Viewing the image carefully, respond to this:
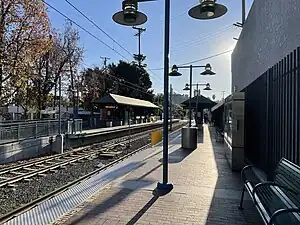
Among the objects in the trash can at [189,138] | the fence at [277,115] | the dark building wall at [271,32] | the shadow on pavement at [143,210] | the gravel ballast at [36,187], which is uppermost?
the dark building wall at [271,32]

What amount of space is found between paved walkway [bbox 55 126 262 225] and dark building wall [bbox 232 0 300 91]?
301cm

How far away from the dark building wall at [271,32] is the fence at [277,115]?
363 millimetres

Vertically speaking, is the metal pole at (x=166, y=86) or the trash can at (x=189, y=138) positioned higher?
the metal pole at (x=166, y=86)

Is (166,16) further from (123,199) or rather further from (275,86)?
(123,199)

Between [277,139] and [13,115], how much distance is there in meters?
24.0

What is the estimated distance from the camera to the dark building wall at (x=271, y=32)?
557 cm

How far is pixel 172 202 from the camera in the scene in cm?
564

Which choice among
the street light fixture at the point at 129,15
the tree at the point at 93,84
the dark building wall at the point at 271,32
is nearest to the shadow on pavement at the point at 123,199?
the street light fixture at the point at 129,15

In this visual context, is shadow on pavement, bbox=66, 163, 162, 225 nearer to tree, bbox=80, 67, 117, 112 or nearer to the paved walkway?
the paved walkway

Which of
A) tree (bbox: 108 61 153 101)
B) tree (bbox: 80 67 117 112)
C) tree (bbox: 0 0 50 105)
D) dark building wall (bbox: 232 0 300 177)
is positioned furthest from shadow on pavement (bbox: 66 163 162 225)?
tree (bbox: 108 61 153 101)

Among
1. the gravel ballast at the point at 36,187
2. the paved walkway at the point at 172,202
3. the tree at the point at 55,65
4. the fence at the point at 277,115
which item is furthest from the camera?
the tree at the point at 55,65

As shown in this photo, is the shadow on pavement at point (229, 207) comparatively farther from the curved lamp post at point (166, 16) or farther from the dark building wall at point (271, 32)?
the dark building wall at point (271, 32)

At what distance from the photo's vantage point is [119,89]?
5588cm

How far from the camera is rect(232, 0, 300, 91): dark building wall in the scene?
5574mm
